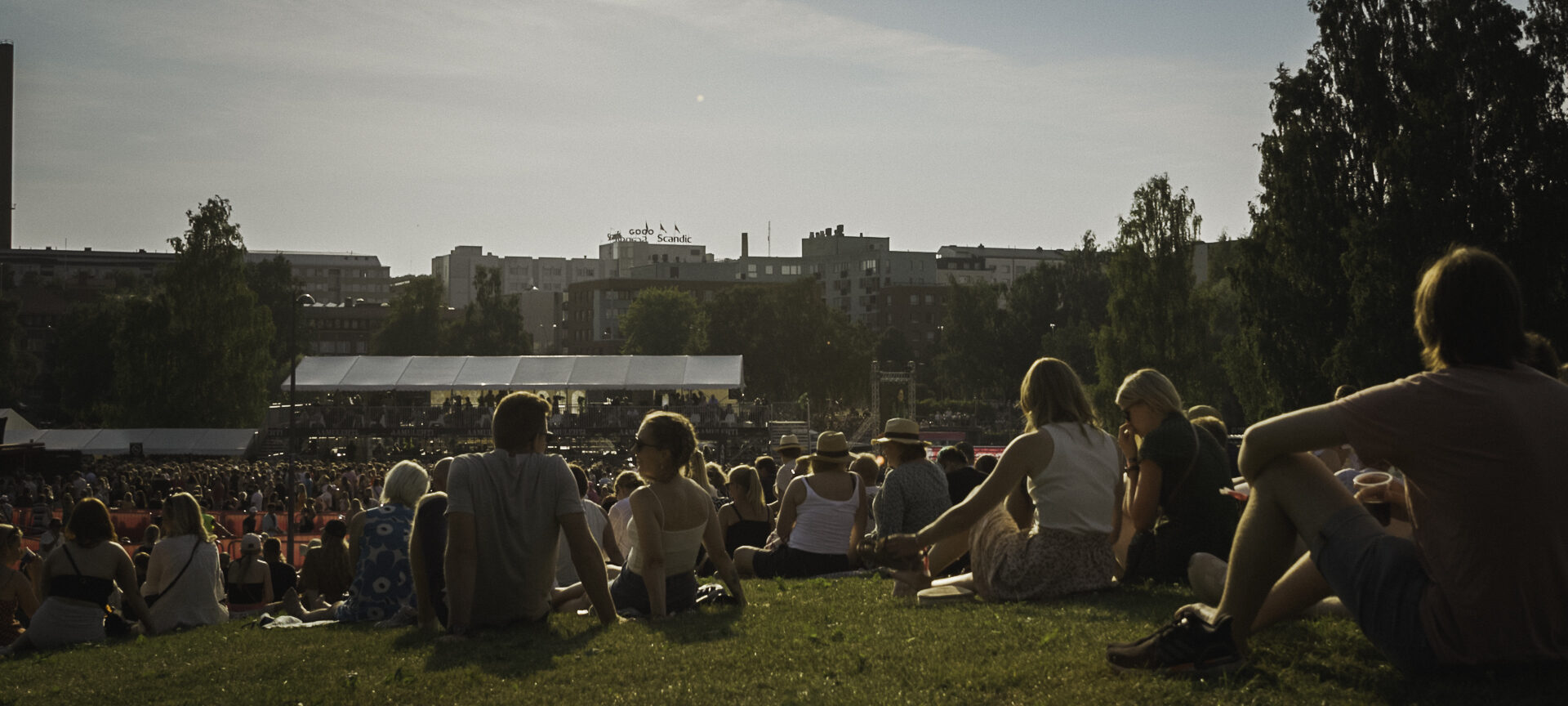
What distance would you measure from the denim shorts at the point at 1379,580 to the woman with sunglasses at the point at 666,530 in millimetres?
3642

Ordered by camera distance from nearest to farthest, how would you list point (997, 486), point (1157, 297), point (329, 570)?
point (997, 486)
point (329, 570)
point (1157, 297)

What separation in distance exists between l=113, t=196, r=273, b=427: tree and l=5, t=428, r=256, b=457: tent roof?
22.6 ft

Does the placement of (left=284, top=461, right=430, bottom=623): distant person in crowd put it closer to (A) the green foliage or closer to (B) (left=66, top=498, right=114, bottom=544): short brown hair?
(B) (left=66, top=498, right=114, bottom=544): short brown hair

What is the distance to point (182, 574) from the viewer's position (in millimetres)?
9133

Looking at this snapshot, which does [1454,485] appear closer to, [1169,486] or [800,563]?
[1169,486]

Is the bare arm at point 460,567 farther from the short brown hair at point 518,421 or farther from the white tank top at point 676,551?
the white tank top at point 676,551

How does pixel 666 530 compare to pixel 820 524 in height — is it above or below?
above

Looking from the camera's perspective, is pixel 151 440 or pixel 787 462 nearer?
pixel 787 462

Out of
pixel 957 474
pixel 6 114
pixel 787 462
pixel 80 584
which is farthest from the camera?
pixel 6 114

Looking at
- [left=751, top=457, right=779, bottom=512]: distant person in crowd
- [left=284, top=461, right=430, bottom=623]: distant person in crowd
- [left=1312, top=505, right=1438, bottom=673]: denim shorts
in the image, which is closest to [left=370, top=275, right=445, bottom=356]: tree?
[left=751, top=457, right=779, bottom=512]: distant person in crowd

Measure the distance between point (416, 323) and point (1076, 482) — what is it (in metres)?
94.6

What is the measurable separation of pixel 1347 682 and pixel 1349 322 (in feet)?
98.8

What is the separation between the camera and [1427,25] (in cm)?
3139

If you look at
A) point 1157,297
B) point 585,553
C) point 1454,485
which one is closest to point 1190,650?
point 1454,485
